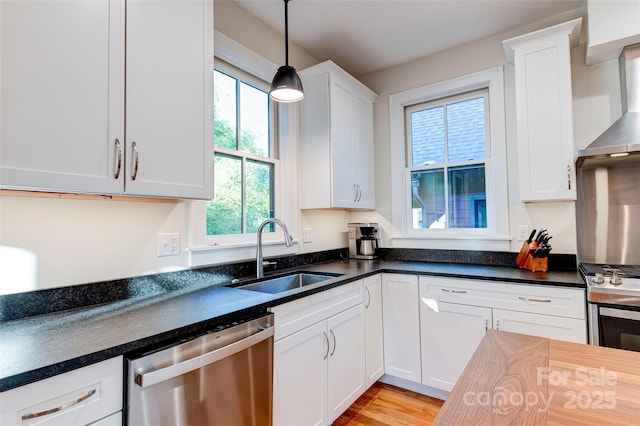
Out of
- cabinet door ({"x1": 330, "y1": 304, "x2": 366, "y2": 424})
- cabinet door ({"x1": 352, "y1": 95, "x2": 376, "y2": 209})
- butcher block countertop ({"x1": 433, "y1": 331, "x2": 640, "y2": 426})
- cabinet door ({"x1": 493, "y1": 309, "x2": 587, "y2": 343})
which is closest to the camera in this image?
butcher block countertop ({"x1": 433, "y1": 331, "x2": 640, "y2": 426})

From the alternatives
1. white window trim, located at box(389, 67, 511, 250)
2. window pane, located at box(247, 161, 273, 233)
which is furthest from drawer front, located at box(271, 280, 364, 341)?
white window trim, located at box(389, 67, 511, 250)

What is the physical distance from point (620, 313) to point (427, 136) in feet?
6.29

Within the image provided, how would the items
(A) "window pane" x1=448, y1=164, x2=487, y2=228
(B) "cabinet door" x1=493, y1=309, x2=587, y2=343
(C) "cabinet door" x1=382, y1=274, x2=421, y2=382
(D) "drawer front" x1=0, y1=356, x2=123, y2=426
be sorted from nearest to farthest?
(D) "drawer front" x1=0, y1=356, x2=123, y2=426, (B) "cabinet door" x1=493, y1=309, x2=587, y2=343, (C) "cabinet door" x1=382, y1=274, x2=421, y2=382, (A) "window pane" x1=448, y1=164, x2=487, y2=228

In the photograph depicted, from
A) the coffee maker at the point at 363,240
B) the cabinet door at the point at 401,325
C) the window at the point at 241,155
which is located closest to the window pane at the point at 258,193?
the window at the point at 241,155

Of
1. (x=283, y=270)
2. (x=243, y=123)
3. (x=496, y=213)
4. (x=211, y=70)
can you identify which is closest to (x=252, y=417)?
(x=283, y=270)

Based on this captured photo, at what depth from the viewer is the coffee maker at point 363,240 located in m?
3.02

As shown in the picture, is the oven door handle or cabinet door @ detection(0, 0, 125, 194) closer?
cabinet door @ detection(0, 0, 125, 194)

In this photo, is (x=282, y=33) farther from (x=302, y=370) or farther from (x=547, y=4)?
(x=302, y=370)

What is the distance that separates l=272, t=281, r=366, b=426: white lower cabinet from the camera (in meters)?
1.57

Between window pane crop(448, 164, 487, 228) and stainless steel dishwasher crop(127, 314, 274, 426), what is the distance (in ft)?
6.63

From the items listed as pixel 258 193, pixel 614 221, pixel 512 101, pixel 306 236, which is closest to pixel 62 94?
pixel 258 193

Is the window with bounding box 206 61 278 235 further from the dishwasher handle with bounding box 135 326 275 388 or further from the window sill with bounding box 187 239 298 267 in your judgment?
the dishwasher handle with bounding box 135 326 275 388

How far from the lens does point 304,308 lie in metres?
1.71

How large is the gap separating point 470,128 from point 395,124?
665mm
